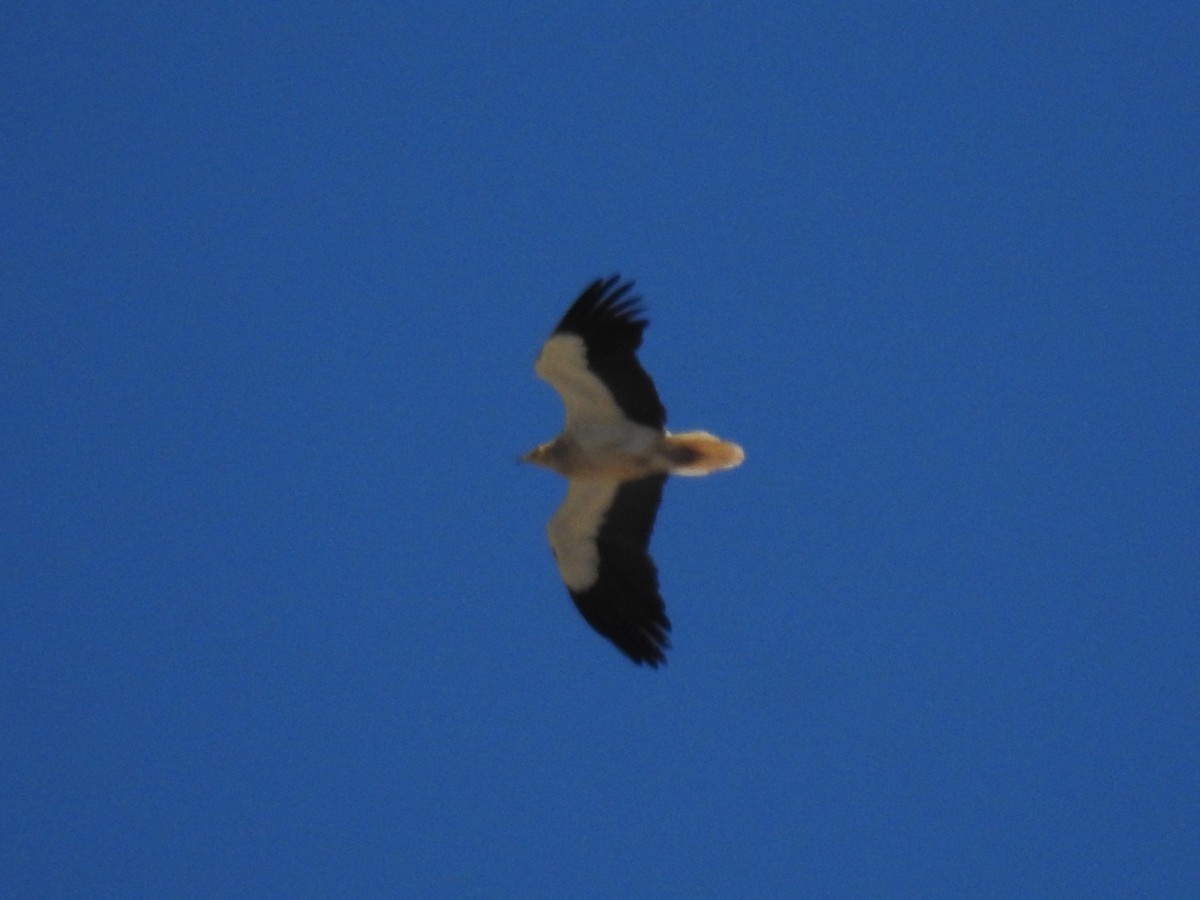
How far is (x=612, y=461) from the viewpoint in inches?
529

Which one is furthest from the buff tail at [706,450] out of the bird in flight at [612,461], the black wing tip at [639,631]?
the black wing tip at [639,631]

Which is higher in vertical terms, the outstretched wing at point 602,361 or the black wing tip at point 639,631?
the outstretched wing at point 602,361

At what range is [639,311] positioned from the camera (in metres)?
13.0

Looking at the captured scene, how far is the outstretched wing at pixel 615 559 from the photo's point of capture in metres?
13.3

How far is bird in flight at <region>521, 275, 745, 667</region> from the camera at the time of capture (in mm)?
13094

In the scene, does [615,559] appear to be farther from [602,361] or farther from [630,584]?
[602,361]

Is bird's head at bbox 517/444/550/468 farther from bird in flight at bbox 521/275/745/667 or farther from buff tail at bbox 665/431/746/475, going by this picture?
buff tail at bbox 665/431/746/475

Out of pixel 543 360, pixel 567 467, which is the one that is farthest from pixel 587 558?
pixel 543 360

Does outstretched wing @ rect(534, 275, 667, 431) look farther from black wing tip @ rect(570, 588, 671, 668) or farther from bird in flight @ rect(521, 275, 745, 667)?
black wing tip @ rect(570, 588, 671, 668)

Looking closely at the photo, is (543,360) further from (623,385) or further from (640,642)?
(640,642)

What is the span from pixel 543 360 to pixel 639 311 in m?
0.81

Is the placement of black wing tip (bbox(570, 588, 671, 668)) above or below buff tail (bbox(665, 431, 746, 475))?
below

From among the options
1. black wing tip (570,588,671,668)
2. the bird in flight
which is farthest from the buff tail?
black wing tip (570,588,671,668)

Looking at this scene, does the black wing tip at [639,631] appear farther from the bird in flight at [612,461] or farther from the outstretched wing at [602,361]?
the outstretched wing at [602,361]
